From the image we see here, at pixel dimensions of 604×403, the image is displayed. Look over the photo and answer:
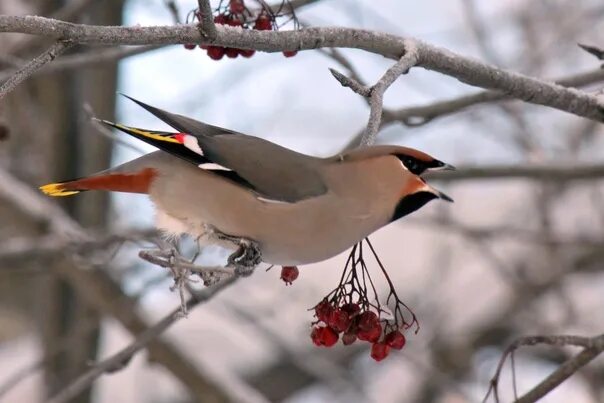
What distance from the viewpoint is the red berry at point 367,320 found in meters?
2.19

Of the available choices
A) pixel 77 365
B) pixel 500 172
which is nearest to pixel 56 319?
pixel 77 365

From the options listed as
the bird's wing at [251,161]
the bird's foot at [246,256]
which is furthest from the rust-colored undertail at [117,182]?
the bird's foot at [246,256]

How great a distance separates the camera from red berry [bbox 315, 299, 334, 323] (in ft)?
7.29

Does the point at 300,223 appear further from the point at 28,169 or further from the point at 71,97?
the point at 28,169

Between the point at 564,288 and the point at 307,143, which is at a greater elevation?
the point at 307,143

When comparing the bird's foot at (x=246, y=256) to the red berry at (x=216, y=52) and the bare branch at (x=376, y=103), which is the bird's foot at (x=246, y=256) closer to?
the bare branch at (x=376, y=103)

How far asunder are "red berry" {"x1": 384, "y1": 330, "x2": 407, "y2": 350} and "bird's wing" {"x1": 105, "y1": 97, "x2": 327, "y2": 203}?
386mm

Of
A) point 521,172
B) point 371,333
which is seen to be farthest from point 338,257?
point 371,333

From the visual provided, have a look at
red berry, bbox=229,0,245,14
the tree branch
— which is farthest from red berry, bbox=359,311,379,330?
red berry, bbox=229,0,245,14

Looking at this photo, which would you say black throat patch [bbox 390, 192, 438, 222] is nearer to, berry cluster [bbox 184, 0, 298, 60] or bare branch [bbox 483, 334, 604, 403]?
bare branch [bbox 483, 334, 604, 403]

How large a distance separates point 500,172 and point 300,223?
1.47m

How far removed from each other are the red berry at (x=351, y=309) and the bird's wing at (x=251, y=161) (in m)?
0.28

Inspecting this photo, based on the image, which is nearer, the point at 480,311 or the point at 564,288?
the point at 564,288

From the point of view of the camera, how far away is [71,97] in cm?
474
